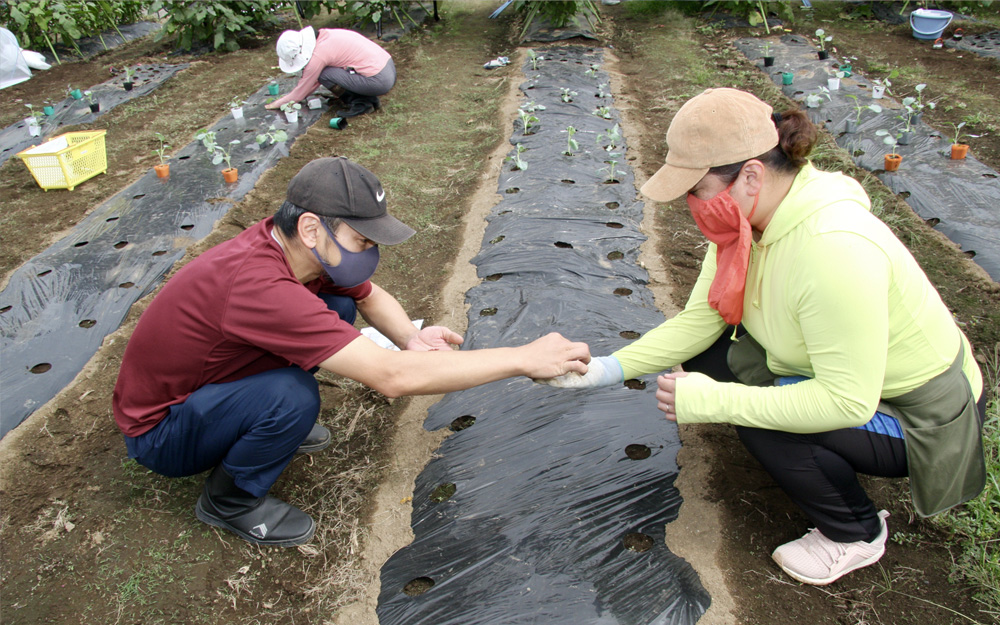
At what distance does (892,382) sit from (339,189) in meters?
1.36

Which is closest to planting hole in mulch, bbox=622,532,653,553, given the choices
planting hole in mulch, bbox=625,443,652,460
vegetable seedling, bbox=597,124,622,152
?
planting hole in mulch, bbox=625,443,652,460

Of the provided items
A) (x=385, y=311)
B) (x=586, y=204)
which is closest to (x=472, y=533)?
(x=385, y=311)

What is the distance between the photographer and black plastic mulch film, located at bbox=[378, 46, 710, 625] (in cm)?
154

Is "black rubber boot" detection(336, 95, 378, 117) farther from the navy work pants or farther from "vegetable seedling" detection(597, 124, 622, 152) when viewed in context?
the navy work pants

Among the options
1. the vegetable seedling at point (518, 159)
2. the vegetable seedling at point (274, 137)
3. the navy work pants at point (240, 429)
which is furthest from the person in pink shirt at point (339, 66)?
the navy work pants at point (240, 429)

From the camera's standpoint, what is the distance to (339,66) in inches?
201

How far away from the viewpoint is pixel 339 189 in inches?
61.6

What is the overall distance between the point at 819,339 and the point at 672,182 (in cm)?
46

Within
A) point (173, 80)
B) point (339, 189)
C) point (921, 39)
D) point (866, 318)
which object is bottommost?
point (921, 39)

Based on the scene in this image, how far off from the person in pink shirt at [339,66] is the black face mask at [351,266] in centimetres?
378

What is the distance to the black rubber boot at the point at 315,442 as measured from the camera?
2141 millimetres

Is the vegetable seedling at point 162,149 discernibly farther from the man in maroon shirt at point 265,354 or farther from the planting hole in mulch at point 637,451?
the planting hole in mulch at point 637,451

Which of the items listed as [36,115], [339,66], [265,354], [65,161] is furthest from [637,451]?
[36,115]

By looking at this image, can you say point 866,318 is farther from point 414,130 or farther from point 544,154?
point 414,130
